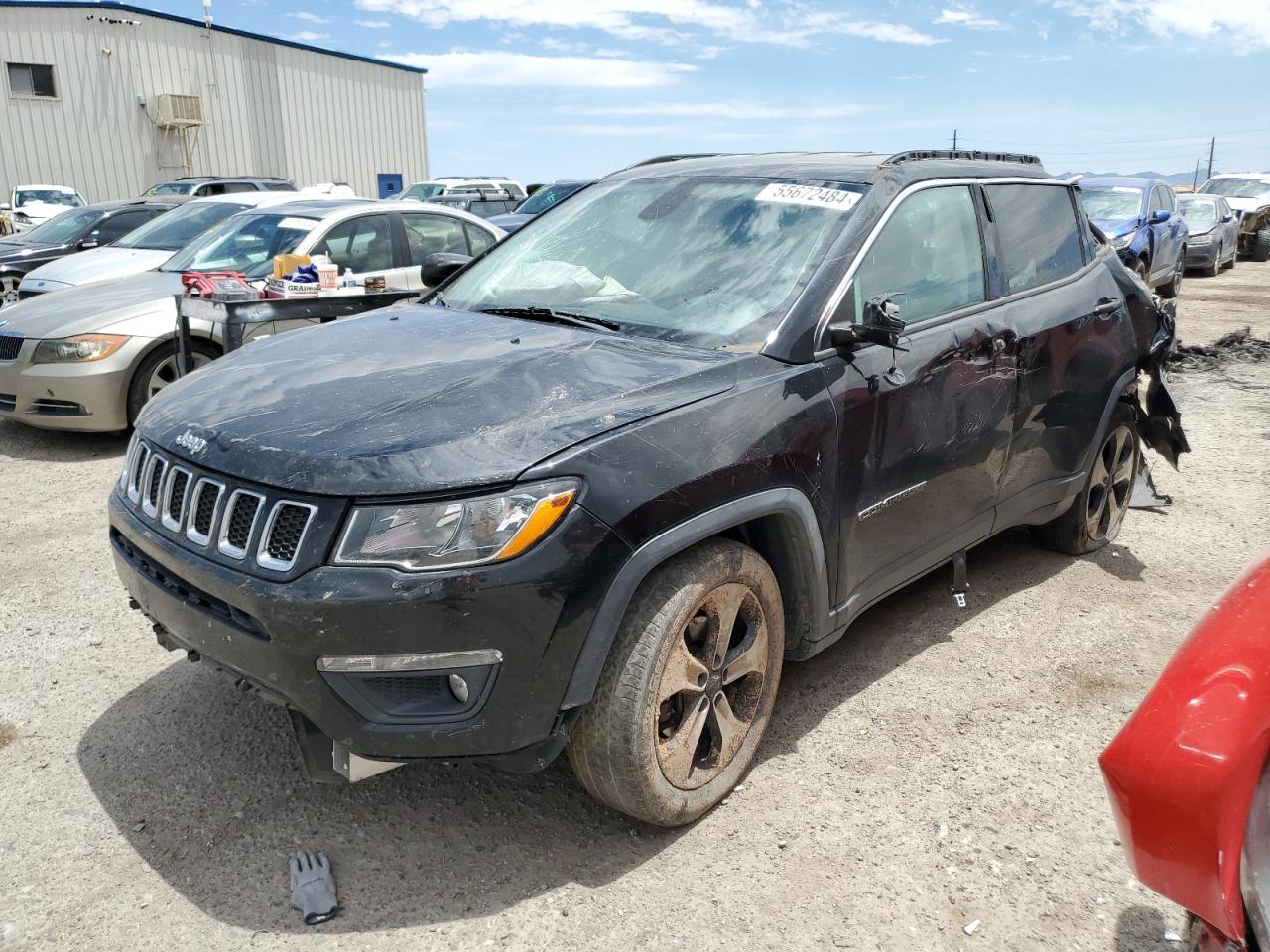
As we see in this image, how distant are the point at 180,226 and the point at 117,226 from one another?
11.9 feet

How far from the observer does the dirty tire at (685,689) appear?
260cm

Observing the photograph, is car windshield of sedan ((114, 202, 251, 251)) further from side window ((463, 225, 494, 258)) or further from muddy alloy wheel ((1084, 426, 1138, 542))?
muddy alloy wheel ((1084, 426, 1138, 542))

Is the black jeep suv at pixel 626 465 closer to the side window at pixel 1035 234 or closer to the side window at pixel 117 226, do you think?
the side window at pixel 1035 234

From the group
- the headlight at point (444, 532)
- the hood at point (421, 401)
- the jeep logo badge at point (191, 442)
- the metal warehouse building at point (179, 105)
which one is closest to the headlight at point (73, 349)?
the hood at point (421, 401)

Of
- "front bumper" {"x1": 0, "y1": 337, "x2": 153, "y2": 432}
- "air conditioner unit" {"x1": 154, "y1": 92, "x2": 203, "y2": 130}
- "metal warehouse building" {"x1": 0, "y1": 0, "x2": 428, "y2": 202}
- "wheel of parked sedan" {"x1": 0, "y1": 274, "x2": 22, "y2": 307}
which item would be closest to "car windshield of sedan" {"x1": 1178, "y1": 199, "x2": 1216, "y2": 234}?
"front bumper" {"x1": 0, "y1": 337, "x2": 153, "y2": 432}

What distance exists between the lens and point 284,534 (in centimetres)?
244

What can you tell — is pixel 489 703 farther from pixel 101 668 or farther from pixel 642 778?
pixel 101 668

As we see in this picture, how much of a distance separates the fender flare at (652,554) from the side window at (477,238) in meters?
6.26

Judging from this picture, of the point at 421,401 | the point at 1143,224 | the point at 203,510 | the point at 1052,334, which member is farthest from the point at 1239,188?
the point at 203,510

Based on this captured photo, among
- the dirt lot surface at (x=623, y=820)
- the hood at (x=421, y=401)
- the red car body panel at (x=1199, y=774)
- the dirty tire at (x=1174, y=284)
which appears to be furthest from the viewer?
the dirty tire at (x=1174, y=284)

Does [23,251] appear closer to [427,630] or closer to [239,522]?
[239,522]

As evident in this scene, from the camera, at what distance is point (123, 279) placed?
25.7 ft

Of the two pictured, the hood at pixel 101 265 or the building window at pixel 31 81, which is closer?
the hood at pixel 101 265

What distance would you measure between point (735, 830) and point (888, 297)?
174cm
